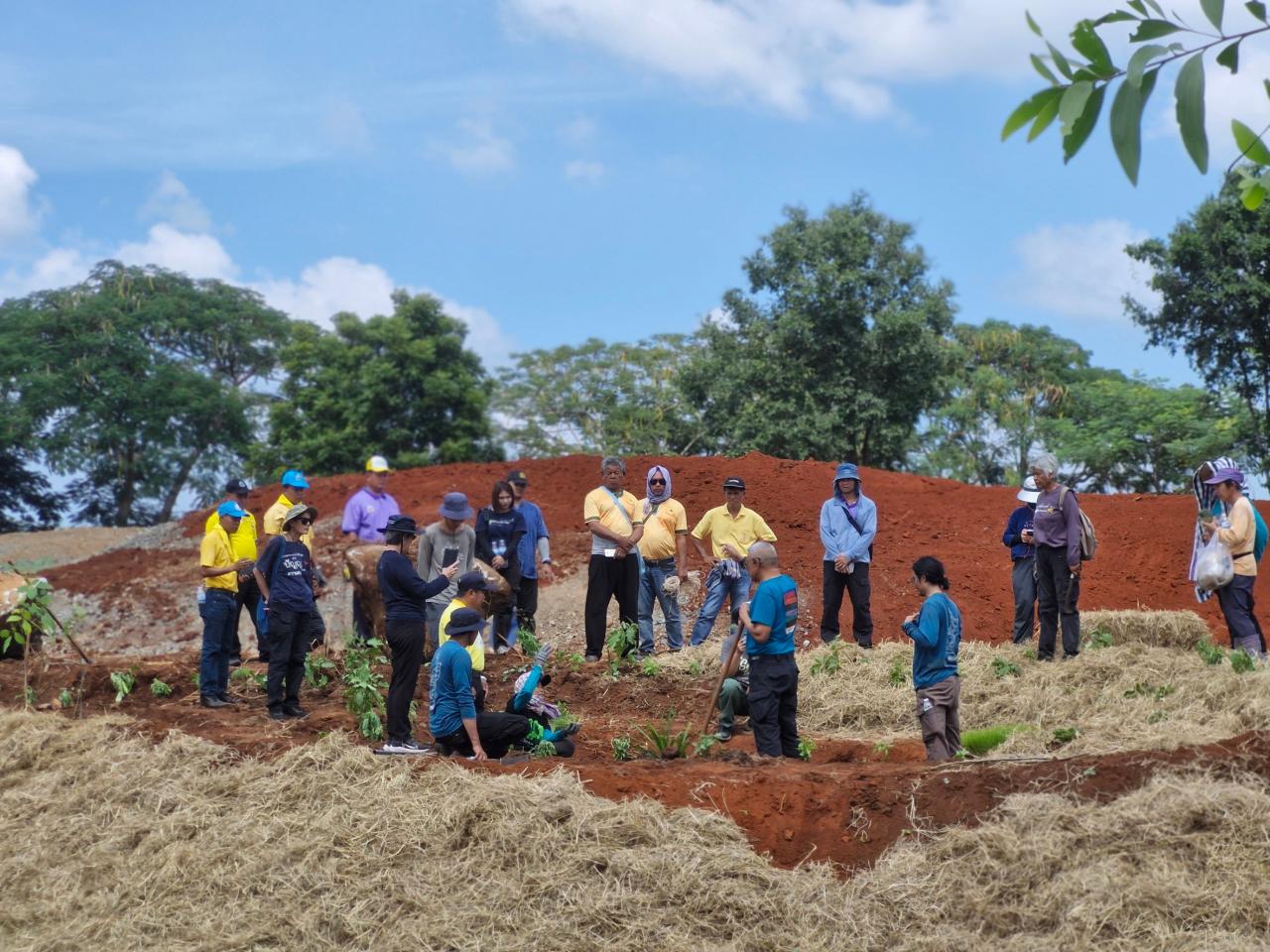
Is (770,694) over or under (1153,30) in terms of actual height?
under

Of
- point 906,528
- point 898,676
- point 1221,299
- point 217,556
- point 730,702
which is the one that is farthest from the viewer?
point 1221,299

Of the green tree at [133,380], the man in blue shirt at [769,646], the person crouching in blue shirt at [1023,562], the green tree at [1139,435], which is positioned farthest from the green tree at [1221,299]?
the green tree at [133,380]

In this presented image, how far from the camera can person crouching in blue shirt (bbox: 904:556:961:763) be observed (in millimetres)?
7801

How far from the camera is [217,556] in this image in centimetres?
1021

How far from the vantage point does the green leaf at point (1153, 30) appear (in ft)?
9.27

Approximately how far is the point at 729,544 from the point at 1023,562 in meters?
2.55

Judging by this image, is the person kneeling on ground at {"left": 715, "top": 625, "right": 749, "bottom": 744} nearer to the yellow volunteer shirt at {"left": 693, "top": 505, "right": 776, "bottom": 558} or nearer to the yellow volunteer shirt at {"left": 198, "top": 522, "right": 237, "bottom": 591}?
the yellow volunteer shirt at {"left": 693, "top": 505, "right": 776, "bottom": 558}

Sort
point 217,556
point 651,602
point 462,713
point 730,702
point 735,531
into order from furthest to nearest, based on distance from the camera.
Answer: point 651,602 < point 735,531 < point 217,556 < point 730,702 < point 462,713

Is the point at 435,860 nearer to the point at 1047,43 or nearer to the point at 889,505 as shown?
the point at 1047,43

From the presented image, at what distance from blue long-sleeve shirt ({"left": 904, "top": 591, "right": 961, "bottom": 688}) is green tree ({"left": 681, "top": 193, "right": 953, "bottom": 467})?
734 inches

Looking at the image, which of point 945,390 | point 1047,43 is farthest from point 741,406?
point 1047,43

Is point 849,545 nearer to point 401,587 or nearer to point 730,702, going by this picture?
point 730,702

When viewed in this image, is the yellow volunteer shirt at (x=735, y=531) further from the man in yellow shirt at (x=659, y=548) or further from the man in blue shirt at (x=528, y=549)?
the man in blue shirt at (x=528, y=549)

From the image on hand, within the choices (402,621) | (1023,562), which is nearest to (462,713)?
(402,621)
